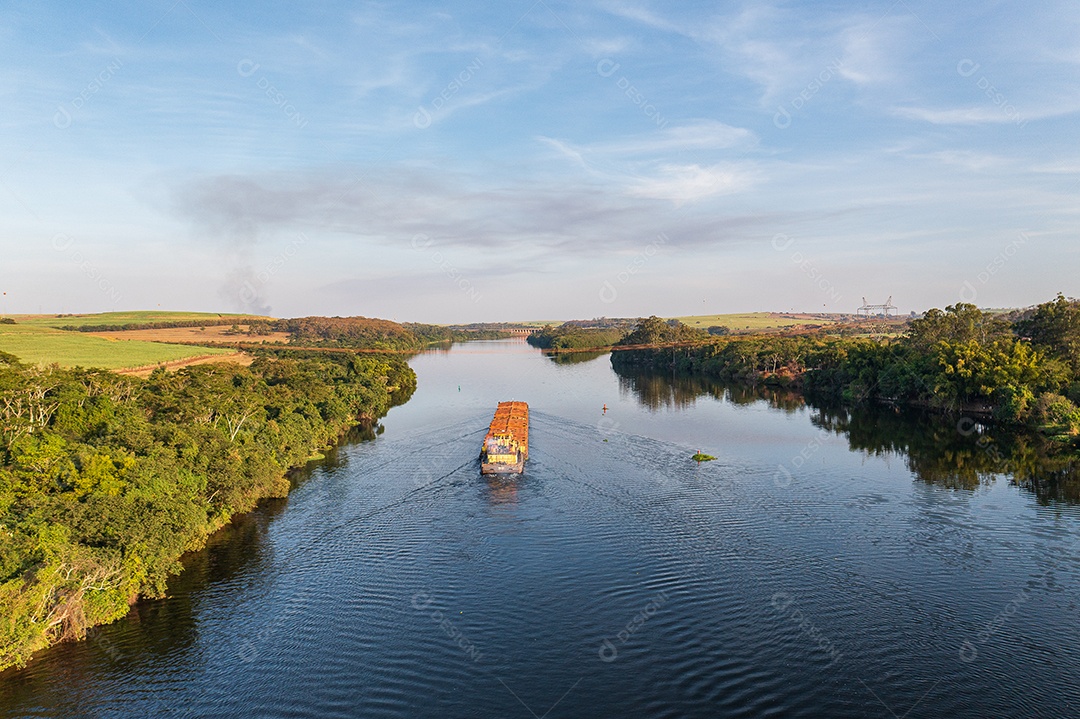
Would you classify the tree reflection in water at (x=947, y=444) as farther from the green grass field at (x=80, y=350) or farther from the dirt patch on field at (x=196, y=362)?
the green grass field at (x=80, y=350)

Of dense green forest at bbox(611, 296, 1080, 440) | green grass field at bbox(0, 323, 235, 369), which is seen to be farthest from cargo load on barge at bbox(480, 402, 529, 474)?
dense green forest at bbox(611, 296, 1080, 440)

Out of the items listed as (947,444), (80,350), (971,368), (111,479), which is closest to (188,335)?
(80,350)

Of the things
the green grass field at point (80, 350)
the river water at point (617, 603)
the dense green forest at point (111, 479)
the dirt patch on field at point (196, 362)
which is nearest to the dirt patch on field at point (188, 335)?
the green grass field at point (80, 350)

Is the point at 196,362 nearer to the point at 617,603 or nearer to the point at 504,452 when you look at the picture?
the point at 504,452

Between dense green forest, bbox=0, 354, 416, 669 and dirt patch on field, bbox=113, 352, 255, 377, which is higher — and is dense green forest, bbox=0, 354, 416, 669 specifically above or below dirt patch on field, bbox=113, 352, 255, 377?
below

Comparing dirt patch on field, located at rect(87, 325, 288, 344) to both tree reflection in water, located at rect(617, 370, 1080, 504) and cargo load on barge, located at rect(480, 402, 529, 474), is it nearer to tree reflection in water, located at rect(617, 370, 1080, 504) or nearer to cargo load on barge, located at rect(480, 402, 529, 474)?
tree reflection in water, located at rect(617, 370, 1080, 504)
